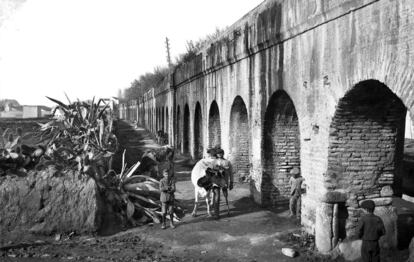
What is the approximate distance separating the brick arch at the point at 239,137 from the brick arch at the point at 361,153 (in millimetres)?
5617

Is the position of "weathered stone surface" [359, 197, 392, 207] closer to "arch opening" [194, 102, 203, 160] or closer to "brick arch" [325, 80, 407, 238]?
"brick arch" [325, 80, 407, 238]

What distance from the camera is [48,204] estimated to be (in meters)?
8.06

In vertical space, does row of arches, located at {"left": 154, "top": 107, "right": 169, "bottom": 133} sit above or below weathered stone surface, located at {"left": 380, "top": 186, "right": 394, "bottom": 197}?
above

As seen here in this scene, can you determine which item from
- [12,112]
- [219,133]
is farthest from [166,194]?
[12,112]

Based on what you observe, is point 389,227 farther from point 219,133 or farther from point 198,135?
point 198,135

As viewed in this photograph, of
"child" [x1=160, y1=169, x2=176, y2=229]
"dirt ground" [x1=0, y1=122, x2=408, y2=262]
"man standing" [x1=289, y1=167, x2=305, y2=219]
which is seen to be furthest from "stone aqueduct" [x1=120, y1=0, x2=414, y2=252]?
"child" [x1=160, y1=169, x2=176, y2=229]

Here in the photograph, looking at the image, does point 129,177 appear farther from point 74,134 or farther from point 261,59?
point 261,59

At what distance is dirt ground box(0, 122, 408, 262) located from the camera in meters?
6.78

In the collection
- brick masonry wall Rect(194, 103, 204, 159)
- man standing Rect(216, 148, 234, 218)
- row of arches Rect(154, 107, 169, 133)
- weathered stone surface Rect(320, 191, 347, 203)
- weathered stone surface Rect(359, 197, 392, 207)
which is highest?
row of arches Rect(154, 107, 169, 133)

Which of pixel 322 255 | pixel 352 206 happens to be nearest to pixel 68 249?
pixel 322 255

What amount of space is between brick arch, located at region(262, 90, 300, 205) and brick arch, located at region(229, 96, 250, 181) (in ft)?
8.44

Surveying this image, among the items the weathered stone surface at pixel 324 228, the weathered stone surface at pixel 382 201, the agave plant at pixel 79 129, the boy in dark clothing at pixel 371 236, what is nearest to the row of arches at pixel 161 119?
the agave plant at pixel 79 129

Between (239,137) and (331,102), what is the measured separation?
5.94 metres

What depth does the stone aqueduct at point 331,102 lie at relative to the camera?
556 centimetres
